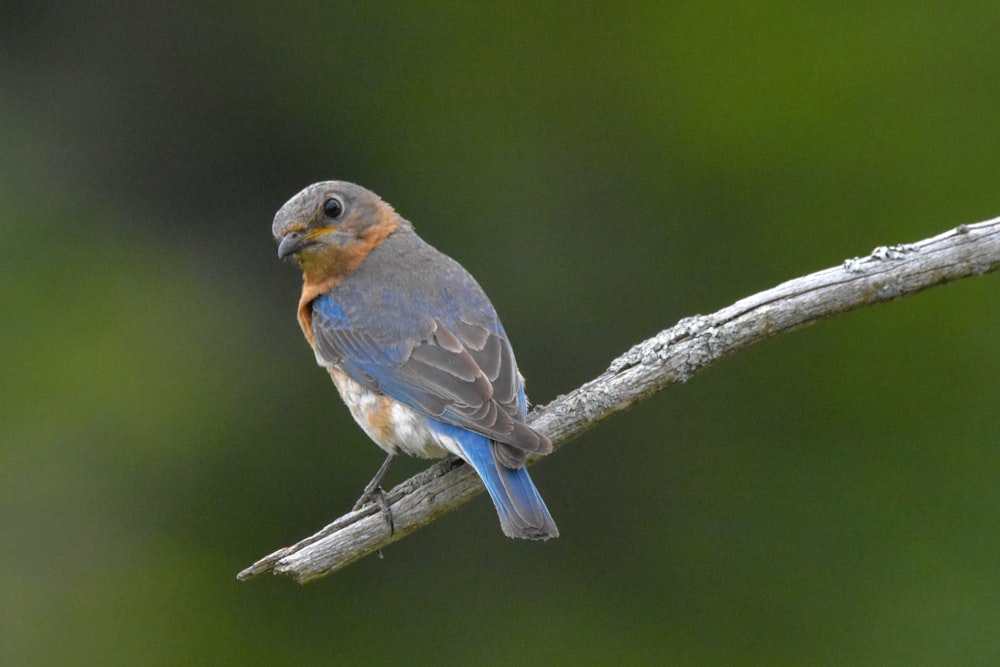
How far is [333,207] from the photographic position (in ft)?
19.1

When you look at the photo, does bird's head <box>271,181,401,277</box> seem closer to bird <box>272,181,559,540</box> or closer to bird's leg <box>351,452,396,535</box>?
bird <box>272,181,559,540</box>

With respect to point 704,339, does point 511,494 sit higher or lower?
lower

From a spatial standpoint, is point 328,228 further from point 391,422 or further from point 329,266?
point 391,422

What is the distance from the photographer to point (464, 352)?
5211 millimetres

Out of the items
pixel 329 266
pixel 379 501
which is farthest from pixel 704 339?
pixel 329 266

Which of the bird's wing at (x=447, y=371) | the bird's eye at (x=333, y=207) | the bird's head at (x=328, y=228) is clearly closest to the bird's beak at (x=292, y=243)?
the bird's head at (x=328, y=228)

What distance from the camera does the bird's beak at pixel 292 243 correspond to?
5.64 meters

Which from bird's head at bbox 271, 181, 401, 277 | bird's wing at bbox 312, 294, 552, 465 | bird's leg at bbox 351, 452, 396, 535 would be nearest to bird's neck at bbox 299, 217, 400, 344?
bird's head at bbox 271, 181, 401, 277

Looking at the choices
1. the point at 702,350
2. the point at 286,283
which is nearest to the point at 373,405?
the point at 702,350

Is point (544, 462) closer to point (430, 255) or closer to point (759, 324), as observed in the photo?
point (430, 255)

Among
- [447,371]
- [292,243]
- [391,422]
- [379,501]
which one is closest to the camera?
[379,501]

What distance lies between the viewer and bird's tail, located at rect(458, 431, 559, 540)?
4523 millimetres

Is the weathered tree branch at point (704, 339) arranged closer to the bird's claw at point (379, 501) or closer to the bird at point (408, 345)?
the bird's claw at point (379, 501)

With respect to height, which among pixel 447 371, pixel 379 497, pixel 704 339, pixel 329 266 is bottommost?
pixel 379 497
